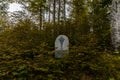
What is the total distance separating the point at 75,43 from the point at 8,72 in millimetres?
2067

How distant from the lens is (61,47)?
692cm

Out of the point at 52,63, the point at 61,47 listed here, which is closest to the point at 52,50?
the point at 61,47

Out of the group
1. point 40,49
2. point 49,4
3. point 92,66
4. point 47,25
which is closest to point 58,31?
point 47,25

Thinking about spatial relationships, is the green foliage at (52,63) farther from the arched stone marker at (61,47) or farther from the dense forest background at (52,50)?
the arched stone marker at (61,47)

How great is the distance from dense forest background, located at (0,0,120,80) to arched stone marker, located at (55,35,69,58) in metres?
0.12

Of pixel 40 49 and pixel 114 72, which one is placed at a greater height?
pixel 40 49

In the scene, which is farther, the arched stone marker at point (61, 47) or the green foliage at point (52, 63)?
the arched stone marker at point (61, 47)

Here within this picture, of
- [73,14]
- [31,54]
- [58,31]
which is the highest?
[73,14]

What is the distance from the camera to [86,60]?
6867 mm

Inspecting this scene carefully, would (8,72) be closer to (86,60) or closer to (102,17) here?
(86,60)

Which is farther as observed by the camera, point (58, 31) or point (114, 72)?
point (58, 31)

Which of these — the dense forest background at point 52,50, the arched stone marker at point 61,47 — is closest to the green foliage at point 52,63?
the dense forest background at point 52,50

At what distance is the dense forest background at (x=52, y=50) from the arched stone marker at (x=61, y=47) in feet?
0.41

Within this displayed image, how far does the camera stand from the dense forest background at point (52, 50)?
654 centimetres
